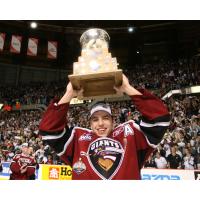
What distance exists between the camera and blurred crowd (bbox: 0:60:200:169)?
8.36 m

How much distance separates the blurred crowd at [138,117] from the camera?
27.4ft

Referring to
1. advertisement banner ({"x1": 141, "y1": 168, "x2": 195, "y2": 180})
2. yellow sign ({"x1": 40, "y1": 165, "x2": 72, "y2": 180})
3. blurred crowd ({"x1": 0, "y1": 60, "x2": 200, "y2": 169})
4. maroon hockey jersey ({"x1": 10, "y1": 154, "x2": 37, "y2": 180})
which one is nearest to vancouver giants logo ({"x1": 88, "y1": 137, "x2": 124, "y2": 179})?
blurred crowd ({"x1": 0, "y1": 60, "x2": 200, "y2": 169})

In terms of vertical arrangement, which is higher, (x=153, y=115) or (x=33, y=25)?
(x=33, y=25)

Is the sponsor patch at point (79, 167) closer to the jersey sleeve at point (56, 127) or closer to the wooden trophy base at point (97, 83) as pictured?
the jersey sleeve at point (56, 127)

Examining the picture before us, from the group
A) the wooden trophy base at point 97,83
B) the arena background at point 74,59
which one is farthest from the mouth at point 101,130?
the arena background at point 74,59

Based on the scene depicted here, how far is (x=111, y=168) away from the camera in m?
2.33

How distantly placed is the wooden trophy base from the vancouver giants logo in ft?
1.56

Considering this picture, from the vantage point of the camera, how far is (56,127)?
7.86 feet

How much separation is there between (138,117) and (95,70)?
3.67 m

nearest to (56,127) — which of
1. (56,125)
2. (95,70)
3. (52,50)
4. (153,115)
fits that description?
(56,125)

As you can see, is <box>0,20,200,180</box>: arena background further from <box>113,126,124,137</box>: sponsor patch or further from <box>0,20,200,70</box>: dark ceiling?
<box>113,126,124,137</box>: sponsor patch

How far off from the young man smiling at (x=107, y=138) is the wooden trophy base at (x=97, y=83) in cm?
7

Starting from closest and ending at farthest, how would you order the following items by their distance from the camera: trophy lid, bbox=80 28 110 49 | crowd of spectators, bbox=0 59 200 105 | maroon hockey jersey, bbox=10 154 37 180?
1. trophy lid, bbox=80 28 110 49
2. maroon hockey jersey, bbox=10 154 37 180
3. crowd of spectators, bbox=0 59 200 105

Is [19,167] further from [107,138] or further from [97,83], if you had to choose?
[107,138]
